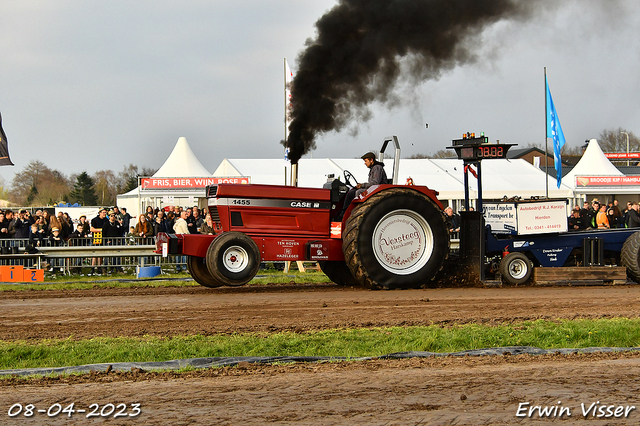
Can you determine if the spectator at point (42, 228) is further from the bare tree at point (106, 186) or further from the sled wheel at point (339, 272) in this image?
the bare tree at point (106, 186)

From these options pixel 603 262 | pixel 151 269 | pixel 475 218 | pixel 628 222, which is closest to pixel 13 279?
pixel 151 269

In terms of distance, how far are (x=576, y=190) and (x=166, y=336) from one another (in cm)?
2322

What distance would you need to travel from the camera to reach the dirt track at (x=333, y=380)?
3961 millimetres

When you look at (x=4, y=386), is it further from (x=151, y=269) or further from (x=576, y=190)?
(x=576, y=190)

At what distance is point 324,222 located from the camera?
1073 centimetres

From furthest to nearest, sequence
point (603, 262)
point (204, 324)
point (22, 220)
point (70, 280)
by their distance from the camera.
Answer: point (22, 220) < point (70, 280) < point (603, 262) < point (204, 324)

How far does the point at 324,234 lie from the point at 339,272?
1158mm

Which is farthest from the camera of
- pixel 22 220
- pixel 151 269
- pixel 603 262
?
pixel 22 220

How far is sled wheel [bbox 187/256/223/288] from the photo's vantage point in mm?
10773

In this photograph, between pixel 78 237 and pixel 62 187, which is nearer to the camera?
pixel 78 237

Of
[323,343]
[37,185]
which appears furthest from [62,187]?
[323,343]

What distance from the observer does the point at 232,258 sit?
9.93 metres

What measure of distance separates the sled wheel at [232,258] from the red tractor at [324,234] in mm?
15

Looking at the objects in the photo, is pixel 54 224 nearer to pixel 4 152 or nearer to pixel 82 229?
pixel 82 229
